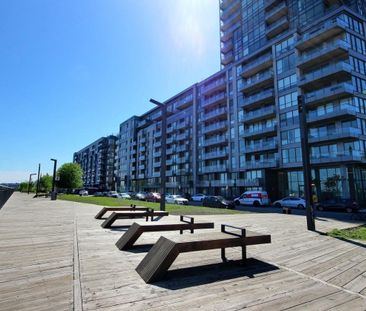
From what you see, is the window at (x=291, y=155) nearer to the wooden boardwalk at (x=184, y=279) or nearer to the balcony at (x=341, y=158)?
the balcony at (x=341, y=158)

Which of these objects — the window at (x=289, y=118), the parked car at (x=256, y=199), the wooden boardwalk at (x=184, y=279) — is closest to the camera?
the wooden boardwalk at (x=184, y=279)

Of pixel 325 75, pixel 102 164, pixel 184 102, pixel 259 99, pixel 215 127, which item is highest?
pixel 184 102

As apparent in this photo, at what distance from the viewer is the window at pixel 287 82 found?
38.8 metres

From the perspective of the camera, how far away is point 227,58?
56.9 m

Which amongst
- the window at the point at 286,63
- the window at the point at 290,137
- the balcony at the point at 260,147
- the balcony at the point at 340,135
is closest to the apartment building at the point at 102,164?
the balcony at the point at 260,147

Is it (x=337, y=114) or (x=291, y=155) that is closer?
(x=337, y=114)

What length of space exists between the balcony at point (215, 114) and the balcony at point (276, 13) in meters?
17.6

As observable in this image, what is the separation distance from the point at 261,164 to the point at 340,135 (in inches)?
494

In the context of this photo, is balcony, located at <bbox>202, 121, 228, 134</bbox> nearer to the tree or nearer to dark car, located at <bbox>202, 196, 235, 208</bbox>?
dark car, located at <bbox>202, 196, 235, 208</bbox>

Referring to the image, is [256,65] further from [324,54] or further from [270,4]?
[324,54]

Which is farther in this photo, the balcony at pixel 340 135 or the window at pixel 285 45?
the window at pixel 285 45

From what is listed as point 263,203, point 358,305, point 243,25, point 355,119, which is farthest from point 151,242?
point 243,25

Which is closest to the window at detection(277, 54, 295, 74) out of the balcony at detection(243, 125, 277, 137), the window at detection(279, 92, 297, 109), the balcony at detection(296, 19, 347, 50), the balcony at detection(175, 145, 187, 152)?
the balcony at detection(296, 19, 347, 50)

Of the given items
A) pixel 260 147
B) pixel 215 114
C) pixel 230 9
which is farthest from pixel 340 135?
pixel 230 9
